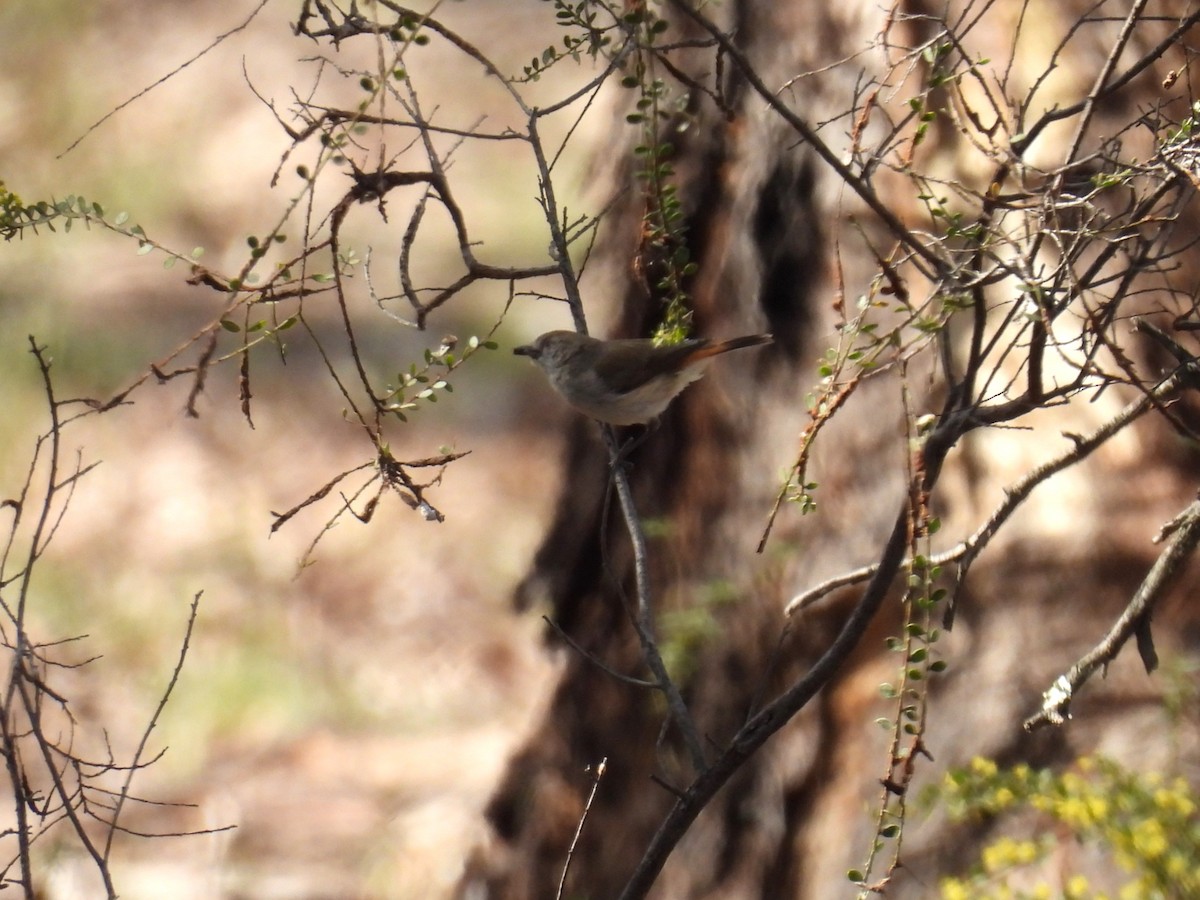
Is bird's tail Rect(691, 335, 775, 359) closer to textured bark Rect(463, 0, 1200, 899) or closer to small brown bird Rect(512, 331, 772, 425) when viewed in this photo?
small brown bird Rect(512, 331, 772, 425)

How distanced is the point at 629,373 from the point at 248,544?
408 cm

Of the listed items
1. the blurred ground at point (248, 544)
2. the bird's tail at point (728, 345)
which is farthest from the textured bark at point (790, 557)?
the blurred ground at point (248, 544)

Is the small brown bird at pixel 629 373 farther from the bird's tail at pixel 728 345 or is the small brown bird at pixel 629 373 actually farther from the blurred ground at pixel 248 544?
the blurred ground at pixel 248 544

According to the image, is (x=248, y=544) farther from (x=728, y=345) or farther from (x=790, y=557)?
(x=728, y=345)

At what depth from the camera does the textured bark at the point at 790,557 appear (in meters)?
2.84

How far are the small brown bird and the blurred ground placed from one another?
2104mm

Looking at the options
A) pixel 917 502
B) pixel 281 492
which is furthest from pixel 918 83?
pixel 281 492

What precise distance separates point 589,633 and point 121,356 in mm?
4601

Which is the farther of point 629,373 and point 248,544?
point 248,544

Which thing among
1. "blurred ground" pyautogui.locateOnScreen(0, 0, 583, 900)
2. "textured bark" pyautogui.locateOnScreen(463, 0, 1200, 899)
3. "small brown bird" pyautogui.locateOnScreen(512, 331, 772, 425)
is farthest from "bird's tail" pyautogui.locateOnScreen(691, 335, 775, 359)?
"blurred ground" pyautogui.locateOnScreen(0, 0, 583, 900)

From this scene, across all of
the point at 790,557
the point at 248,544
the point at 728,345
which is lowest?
the point at 790,557

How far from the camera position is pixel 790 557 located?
11.0ft

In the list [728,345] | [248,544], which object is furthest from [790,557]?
[248,544]

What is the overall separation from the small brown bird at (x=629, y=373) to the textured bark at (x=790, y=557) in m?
0.33
